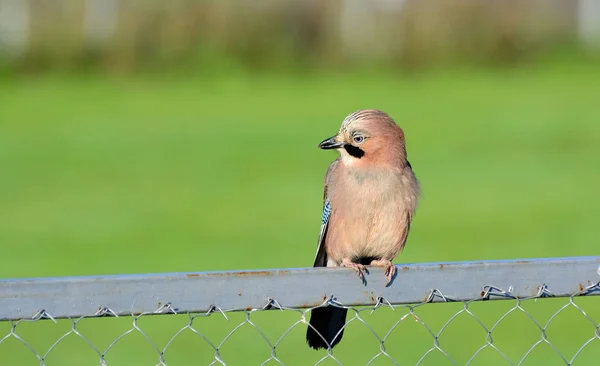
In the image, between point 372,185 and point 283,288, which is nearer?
point 283,288

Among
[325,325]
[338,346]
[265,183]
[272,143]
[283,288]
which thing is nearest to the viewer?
[283,288]

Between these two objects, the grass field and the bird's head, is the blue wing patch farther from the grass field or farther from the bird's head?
the grass field

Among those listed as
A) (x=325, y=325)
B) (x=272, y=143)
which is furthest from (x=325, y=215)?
(x=272, y=143)

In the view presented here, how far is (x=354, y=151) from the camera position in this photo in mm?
5340

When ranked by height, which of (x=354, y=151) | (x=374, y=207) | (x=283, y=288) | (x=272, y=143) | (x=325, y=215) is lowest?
(x=272, y=143)

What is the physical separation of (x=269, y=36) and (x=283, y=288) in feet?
81.7

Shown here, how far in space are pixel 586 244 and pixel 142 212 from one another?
24.9 feet

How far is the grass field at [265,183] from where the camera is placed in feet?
37.2

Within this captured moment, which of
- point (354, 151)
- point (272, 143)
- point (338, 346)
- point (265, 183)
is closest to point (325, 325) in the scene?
point (354, 151)

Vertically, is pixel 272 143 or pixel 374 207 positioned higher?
pixel 374 207

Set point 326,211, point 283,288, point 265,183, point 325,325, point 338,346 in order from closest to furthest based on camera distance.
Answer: point 283,288, point 325,325, point 326,211, point 338,346, point 265,183

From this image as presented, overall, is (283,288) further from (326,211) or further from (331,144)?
(326,211)

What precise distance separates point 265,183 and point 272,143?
9.79ft

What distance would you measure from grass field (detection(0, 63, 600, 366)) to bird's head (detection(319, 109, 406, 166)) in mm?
4856
